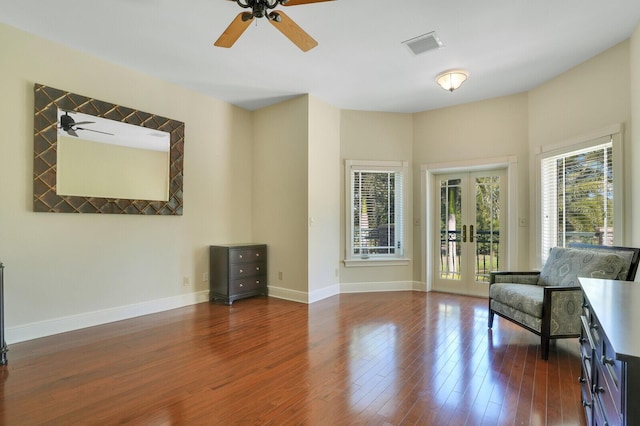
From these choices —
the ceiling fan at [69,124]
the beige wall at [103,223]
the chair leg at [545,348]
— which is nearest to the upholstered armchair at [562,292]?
the chair leg at [545,348]

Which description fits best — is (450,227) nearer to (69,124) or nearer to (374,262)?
(374,262)

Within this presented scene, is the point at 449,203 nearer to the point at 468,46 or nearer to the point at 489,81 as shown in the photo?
the point at 489,81

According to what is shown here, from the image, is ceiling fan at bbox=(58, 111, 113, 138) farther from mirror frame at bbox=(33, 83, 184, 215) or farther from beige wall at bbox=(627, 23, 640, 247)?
beige wall at bbox=(627, 23, 640, 247)

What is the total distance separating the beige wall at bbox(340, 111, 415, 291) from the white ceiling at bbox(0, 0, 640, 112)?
3.04 ft

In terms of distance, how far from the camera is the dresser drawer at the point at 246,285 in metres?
4.59

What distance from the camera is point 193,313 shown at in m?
4.11

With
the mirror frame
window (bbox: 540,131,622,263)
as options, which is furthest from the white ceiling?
window (bbox: 540,131,622,263)

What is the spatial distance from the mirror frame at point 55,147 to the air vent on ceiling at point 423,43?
10.5ft

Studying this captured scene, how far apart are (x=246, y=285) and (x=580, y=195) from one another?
178 inches

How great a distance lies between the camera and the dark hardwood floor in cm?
201

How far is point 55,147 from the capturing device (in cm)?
333

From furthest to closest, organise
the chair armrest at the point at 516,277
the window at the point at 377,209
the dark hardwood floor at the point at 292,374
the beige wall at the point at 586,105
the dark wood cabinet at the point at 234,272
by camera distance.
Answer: the window at the point at 377,209
the dark wood cabinet at the point at 234,272
the chair armrest at the point at 516,277
the beige wall at the point at 586,105
the dark hardwood floor at the point at 292,374

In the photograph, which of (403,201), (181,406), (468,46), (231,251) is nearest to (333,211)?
(403,201)

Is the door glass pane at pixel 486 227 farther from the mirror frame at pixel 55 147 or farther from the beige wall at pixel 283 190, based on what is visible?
the mirror frame at pixel 55 147
